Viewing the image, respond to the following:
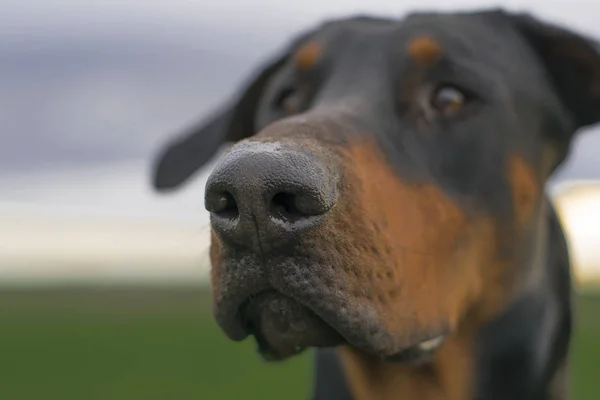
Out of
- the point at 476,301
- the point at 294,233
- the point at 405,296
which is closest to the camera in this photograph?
the point at 294,233

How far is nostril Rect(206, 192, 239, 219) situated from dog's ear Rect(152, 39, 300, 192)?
62.8 inches

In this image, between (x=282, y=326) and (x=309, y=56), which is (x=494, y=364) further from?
(x=309, y=56)

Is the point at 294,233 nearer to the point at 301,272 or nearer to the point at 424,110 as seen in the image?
the point at 301,272

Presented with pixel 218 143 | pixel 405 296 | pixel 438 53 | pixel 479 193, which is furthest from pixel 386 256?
pixel 218 143

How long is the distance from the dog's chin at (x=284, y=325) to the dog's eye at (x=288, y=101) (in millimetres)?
1067

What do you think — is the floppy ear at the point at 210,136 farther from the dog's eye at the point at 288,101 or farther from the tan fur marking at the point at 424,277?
the tan fur marking at the point at 424,277

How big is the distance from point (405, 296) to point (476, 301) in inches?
22.5

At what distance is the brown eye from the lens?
3.12 m

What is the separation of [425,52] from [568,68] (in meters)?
0.74

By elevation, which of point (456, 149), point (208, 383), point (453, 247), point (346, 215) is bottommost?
point (208, 383)

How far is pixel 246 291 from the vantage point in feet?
7.98

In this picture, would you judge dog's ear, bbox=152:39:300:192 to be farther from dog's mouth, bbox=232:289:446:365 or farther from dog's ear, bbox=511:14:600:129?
dog's mouth, bbox=232:289:446:365

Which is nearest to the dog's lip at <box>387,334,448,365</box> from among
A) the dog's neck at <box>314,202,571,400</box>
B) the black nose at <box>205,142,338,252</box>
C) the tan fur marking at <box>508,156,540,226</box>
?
the dog's neck at <box>314,202,571,400</box>

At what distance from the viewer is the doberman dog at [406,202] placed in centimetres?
231
